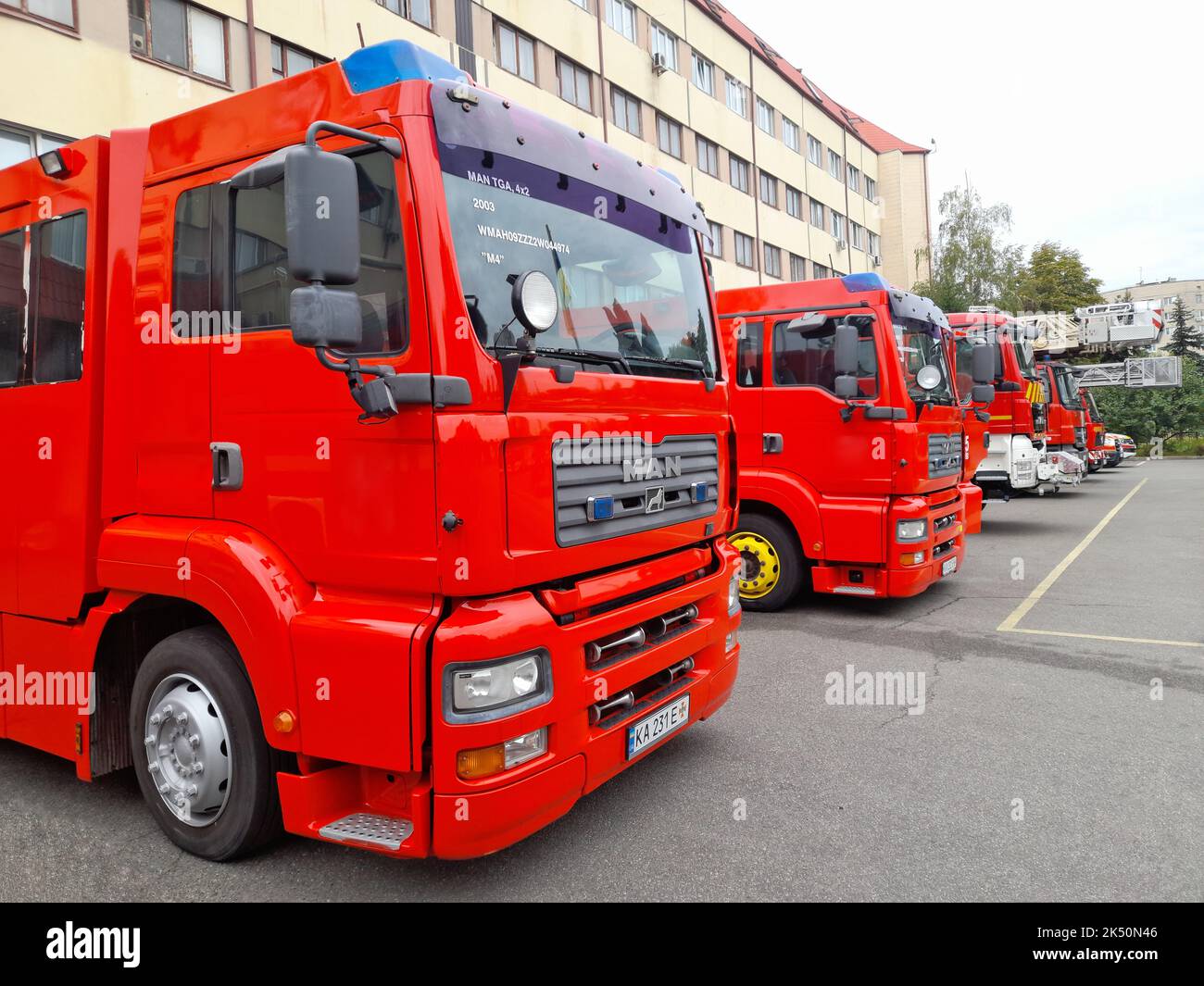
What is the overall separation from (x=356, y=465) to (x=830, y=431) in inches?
203

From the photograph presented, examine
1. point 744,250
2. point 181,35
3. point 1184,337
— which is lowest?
point 181,35

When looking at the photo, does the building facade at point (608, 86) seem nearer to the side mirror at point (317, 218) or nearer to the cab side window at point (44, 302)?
the side mirror at point (317, 218)

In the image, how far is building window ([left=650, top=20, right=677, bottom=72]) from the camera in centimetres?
2650

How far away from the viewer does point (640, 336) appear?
3693 mm

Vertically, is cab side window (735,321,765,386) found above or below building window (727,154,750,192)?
below

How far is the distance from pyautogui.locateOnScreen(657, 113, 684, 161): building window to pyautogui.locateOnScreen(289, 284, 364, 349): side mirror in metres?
25.8

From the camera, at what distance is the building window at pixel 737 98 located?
30859 millimetres

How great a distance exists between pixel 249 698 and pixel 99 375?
1.57 metres

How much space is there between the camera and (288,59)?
587 inches

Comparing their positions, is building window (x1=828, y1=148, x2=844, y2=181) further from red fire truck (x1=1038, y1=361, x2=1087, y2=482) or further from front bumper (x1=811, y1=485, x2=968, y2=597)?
front bumper (x1=811, y1=485, x2=968, y2=597)

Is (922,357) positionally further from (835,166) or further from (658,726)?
(835,166)

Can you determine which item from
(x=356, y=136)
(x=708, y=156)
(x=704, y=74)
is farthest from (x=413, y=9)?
(x=356, y=136)

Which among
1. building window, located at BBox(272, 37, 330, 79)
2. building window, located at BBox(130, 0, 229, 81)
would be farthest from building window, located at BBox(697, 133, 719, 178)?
building window, located at BBox(130, 0, 229, 81)
